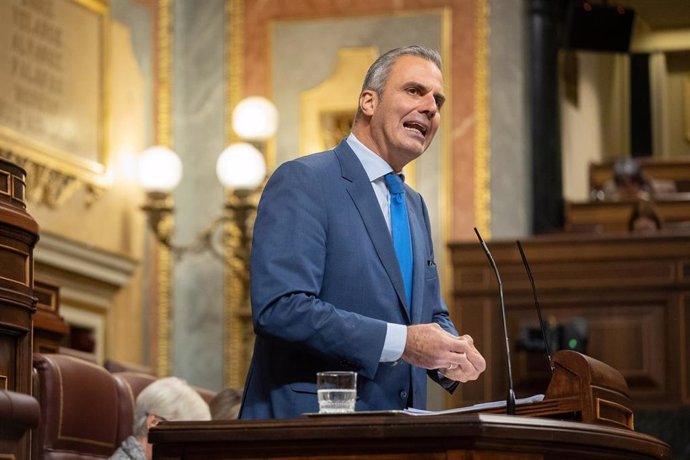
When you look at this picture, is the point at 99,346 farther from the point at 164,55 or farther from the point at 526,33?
the point at 526,33

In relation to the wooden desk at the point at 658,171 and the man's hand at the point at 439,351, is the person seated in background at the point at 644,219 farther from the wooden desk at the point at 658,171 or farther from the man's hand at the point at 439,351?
the man's hand at the point at 439,351

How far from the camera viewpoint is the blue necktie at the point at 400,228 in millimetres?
3172

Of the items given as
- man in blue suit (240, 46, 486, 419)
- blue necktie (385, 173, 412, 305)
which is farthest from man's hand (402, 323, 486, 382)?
blue necktie (385, 173, 412, 305)

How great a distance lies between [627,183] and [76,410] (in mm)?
6852

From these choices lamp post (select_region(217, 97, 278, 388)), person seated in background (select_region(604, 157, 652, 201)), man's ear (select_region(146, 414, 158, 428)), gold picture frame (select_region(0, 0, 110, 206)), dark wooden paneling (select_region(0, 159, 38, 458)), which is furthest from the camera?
person seated in background (select_region(604, 157, 652, 201))

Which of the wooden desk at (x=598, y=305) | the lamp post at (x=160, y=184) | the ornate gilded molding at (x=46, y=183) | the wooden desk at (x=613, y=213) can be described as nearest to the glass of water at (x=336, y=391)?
the ornate gilded molding at (x=46, y=183)

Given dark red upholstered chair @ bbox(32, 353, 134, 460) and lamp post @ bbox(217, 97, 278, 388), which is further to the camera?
lamp post @ bbox(217, 97, 278, 388)

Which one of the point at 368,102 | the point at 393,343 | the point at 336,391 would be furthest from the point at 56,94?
the point at 336,391

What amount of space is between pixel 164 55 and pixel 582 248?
3.09 m

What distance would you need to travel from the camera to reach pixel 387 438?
2551 mm

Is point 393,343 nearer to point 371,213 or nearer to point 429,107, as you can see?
point 371,213

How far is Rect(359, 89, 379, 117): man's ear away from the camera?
3.24m

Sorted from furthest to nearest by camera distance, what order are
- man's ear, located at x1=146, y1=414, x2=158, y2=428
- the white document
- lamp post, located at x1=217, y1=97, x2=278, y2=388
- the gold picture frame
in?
lamp post, located at x1=217, y1=97, x2=278, y2=388 < the gold picture frame < man's ear, located at x1=146, y1=414, x2=158, y2=428 < the white document

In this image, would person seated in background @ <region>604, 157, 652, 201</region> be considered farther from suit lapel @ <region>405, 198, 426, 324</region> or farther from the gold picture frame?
suit lapel @ <region>405, 198, 426, 324</region>
